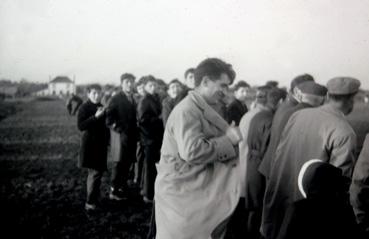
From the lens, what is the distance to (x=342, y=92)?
346 cm

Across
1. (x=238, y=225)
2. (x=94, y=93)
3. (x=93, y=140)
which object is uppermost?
(x=94, y=93)

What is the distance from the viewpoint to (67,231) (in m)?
4.94

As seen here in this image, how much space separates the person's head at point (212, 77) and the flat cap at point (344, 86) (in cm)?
103

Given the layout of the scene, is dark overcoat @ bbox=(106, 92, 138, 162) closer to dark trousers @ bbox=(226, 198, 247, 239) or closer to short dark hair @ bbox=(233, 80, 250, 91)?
dark trousers @ bbox=(226, 198, 247, 239)

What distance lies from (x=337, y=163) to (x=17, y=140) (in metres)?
11.6

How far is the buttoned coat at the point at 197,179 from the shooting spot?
2.92m

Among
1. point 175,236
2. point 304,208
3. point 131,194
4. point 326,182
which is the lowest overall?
point 131,194

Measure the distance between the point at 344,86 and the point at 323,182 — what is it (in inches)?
62.2

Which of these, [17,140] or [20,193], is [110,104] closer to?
[20,193]

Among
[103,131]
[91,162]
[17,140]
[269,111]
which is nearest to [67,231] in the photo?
[91,162]

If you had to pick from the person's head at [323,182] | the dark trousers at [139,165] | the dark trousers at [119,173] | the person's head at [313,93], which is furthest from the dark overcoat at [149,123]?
the person's head at [323,182]

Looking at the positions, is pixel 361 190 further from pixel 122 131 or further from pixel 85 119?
pixel 122 131

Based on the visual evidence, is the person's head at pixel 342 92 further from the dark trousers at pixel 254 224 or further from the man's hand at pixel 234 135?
the dark trousers at pixel 254 224

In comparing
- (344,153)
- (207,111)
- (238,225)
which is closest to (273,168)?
(344,153)
